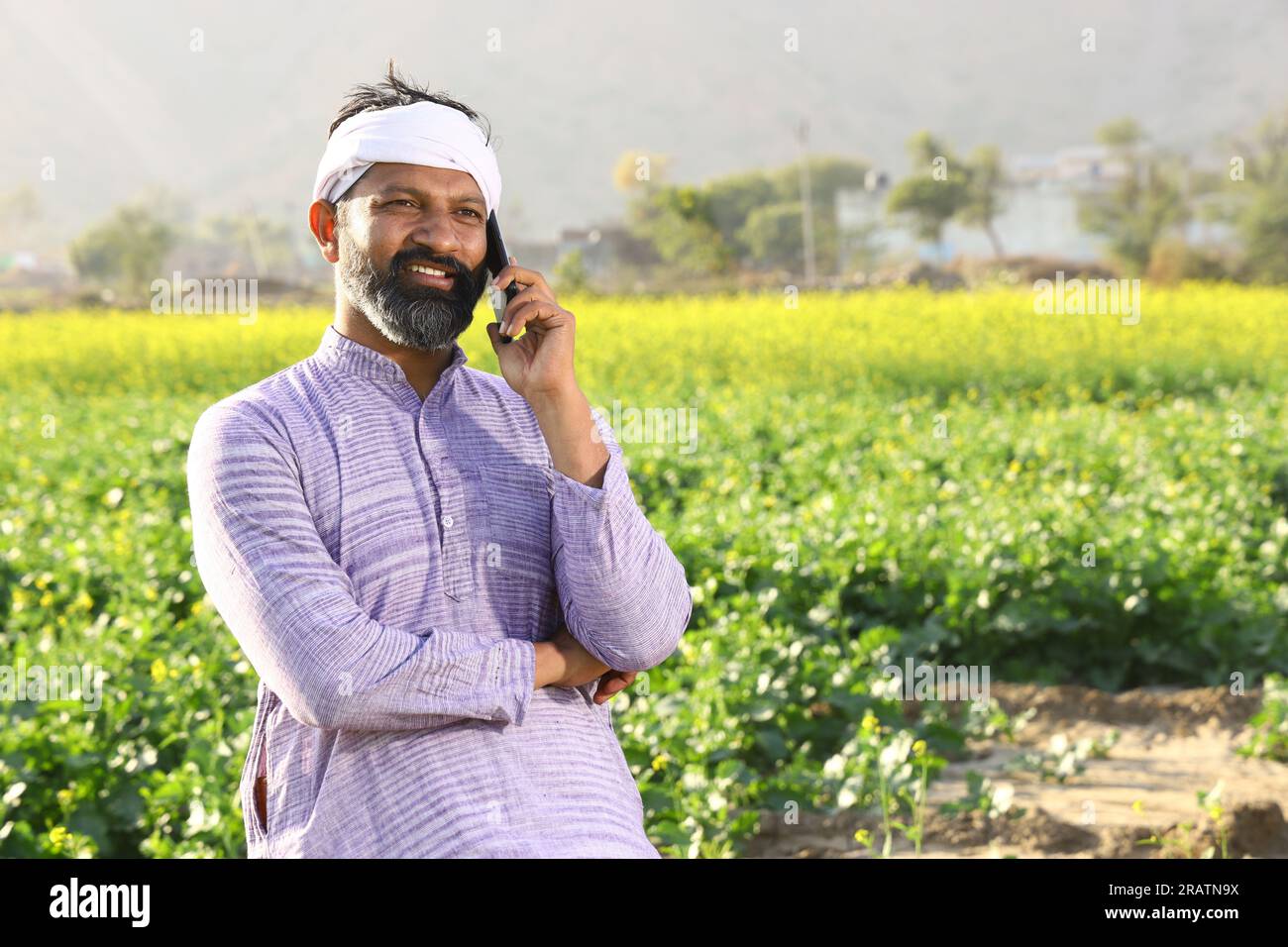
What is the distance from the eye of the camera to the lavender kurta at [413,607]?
5.23 ft

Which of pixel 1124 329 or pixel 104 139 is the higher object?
pixel 104 139

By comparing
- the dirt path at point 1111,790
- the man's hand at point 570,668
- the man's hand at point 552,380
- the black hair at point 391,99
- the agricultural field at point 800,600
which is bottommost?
the dirt path at point 1111,790

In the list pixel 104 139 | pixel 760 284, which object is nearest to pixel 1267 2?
pixel 104 139

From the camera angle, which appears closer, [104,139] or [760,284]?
[760,284]

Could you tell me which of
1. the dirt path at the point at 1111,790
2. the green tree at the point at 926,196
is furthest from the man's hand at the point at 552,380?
the green tree at the point at 926,196

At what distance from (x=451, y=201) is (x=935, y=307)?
1593 cm

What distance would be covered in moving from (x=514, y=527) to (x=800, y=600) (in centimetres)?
286

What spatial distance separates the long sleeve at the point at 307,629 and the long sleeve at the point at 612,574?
106 millimetres

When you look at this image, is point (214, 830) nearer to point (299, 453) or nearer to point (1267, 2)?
point (299, 453)

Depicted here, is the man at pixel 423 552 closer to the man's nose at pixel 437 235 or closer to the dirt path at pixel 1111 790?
the man's nose at pixel 437 235

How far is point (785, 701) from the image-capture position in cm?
363

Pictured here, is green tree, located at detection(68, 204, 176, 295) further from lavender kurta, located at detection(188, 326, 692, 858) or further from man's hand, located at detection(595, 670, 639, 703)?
man's hand, located at detection(595, 670, 639, 703)

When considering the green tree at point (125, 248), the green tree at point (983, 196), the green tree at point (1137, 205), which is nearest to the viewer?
the green tree at point (1137, 205)

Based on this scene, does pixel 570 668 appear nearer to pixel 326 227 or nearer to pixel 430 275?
pixel 430 275
